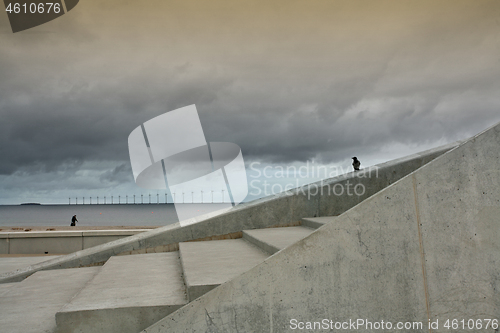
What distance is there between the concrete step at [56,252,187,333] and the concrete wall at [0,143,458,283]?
2.06m

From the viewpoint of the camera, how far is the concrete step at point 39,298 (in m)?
3.65

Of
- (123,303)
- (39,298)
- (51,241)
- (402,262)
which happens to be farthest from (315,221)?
(51,241)

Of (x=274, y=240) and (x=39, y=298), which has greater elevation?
(x=274, y=240)

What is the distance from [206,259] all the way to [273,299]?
6.11 ft

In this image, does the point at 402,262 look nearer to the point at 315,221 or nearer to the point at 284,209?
the point at 315,221

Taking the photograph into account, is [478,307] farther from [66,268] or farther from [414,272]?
[66,268]

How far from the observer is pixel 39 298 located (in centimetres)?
461

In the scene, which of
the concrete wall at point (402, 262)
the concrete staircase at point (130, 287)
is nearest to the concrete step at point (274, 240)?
the concrete staircase at point (130, 287)

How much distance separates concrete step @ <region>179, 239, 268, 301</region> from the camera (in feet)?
11.9

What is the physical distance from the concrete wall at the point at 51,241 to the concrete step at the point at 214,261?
6731 mm

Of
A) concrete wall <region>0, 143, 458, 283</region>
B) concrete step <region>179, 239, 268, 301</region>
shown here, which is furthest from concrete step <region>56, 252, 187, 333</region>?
concrete wall <region>0, 143, 458, 283</region>

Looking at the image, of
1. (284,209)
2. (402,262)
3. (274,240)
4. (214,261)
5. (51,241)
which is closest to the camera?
(402,262)

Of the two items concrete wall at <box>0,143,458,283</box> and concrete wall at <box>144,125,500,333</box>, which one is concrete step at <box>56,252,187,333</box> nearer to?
concrete wall at <box>144,125,500,333</box>

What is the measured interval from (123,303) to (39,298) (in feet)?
6.31
